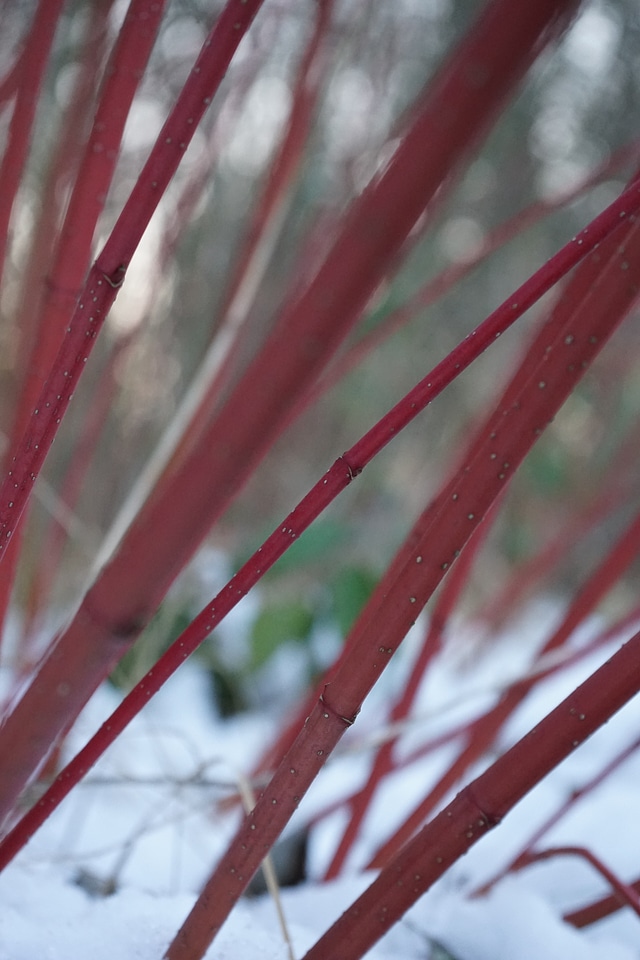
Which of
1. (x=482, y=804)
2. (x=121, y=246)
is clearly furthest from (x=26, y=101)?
(x=482, y=804)

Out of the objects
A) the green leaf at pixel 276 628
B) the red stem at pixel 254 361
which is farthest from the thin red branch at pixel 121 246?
the green leaf at pixel 276 628

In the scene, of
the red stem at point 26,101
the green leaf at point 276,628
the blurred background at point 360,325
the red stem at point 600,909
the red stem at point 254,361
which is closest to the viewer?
the red stem at point 254,361

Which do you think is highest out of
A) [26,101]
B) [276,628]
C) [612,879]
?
[276,628]

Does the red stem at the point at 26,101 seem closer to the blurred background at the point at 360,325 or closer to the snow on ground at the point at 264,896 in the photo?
the blurred background at the point at 360,325

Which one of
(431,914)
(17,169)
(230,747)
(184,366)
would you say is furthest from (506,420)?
(184,366)

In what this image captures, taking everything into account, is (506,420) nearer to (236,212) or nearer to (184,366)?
(184,366)

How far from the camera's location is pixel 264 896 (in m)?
0.63

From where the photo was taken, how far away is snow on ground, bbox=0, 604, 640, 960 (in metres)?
0.43

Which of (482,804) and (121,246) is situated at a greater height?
(121,246)

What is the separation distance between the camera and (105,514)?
1759 mm

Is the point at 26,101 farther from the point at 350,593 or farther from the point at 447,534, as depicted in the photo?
the point at 350,593

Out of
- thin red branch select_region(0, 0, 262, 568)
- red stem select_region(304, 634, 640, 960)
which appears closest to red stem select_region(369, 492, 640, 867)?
red stem select_region(304, 634, 640, 960)

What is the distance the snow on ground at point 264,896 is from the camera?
0.43 metres

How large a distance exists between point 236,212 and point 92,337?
258 centimetres
